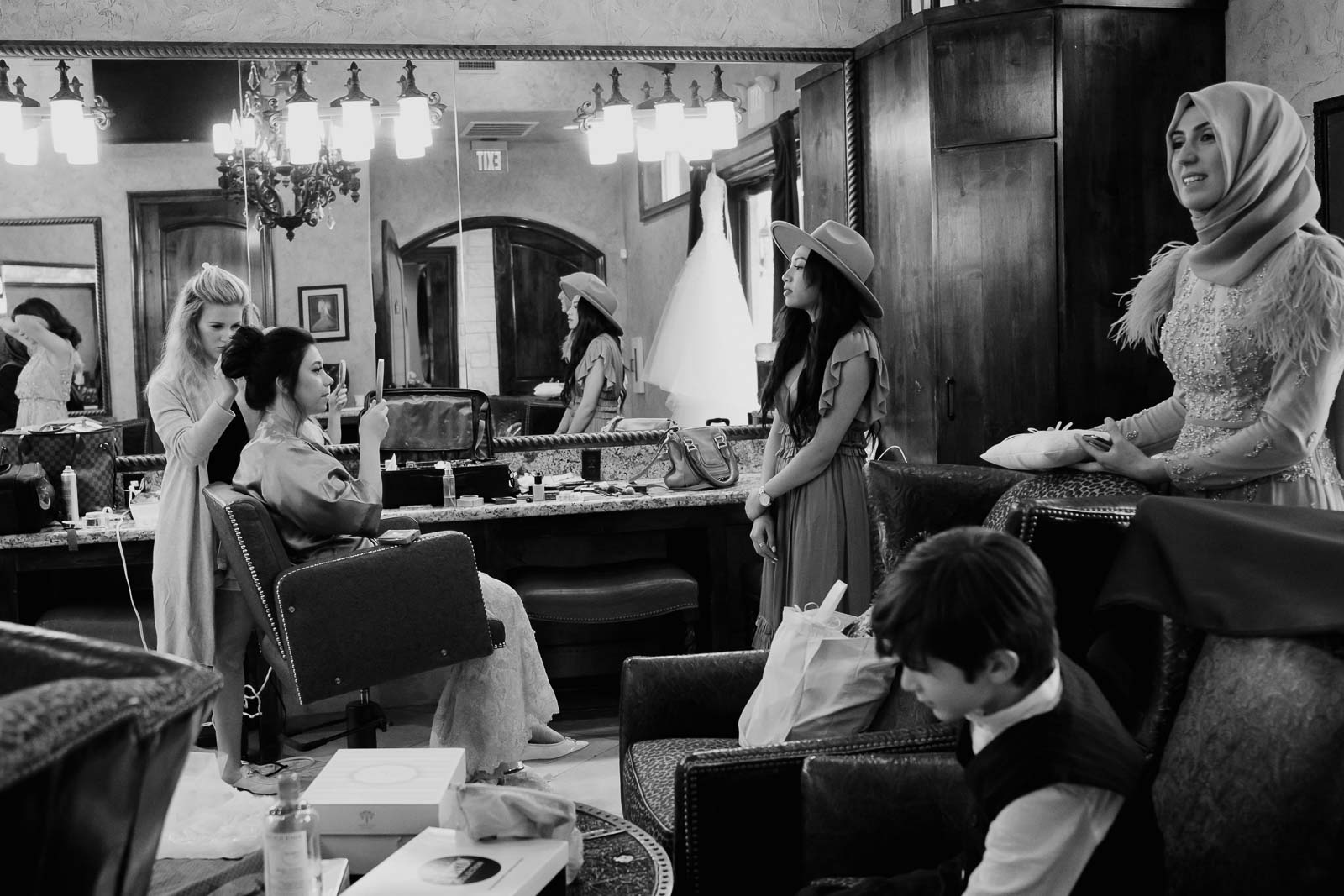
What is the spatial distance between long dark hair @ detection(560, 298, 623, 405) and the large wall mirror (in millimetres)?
54

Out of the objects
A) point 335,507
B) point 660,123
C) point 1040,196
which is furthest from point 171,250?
point 1040,196

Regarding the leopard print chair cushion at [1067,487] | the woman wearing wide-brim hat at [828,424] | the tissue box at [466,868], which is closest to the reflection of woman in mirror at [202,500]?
the woman wearing wide-brim hat at [828,424]

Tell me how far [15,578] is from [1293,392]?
3.40 metres

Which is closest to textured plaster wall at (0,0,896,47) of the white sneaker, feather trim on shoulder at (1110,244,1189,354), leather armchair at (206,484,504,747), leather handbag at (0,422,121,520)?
leather handbag at (0,422,121,520)

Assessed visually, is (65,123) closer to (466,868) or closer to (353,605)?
(353,605)

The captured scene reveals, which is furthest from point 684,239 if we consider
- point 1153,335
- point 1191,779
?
point 1191,779

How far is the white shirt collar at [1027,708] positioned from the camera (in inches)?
57.1

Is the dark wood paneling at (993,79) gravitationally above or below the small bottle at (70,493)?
above

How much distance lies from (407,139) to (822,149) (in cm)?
149

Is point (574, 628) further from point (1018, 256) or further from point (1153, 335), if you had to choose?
point (1153, 335)

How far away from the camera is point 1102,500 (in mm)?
2000

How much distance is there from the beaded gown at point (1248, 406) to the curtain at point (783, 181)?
8.29ft

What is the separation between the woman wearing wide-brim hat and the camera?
3.45 m

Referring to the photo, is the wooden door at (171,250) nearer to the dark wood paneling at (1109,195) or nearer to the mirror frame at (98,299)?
the mirror frame at (98,299)
